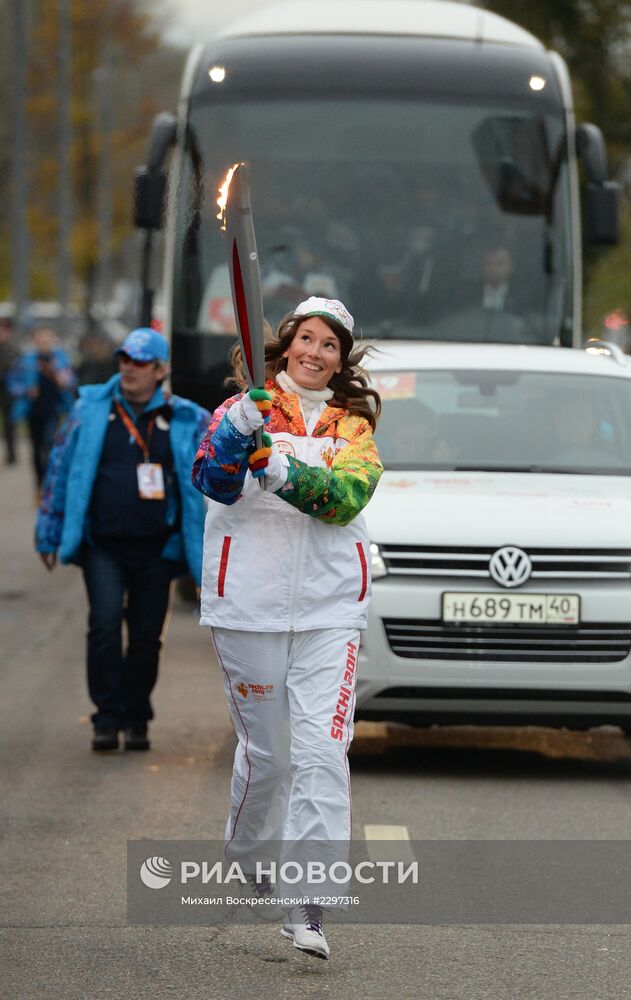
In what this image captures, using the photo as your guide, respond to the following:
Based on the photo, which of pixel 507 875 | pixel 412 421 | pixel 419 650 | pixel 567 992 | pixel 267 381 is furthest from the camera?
pixel 412 421

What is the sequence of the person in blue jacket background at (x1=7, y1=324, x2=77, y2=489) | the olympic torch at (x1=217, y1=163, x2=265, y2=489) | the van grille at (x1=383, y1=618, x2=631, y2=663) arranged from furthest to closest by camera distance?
the person in blue jacket background at (x1=7, y1=324, x2=77, y2=489)
the van grille at (x1=383, y1=618, x2=631, y2=663)
the olympic torch at (x1=217, y1=163, x2=265, y2=489)

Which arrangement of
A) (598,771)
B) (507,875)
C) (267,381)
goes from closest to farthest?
(267,381), (507,875), (598,771)

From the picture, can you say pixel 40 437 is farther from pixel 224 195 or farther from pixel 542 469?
pixel 224 195

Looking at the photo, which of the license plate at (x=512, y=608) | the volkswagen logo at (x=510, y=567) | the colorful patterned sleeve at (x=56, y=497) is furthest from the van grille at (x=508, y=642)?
the colorful patterned sleeve at (x=56, y=497)

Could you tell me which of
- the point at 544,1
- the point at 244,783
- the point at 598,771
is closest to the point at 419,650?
the point at 598,771

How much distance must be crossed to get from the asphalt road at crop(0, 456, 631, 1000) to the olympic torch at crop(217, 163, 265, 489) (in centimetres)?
129

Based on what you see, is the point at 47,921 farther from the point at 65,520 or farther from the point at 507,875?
the point at 65,520

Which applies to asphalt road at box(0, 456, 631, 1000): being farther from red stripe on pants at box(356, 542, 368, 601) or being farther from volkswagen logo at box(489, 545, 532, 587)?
red stripe on pants at box(356, 542, 368, 601)

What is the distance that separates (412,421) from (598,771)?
5.67 feet

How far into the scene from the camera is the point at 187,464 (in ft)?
28.5

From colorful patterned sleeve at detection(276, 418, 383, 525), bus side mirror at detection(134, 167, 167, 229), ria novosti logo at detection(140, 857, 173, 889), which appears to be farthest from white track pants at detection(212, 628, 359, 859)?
bus side mirror at detection(134, 167, 167, 229)

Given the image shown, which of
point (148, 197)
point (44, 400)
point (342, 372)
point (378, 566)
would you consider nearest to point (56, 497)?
point (378, 566)

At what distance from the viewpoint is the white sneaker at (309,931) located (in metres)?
5.46

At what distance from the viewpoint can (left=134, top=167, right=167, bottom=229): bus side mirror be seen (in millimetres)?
12805
